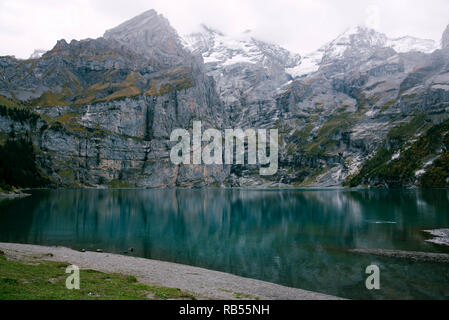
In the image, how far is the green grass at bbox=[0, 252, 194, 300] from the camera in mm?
19941

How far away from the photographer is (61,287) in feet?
75.4

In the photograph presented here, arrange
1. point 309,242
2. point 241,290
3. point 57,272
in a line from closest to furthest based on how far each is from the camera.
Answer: point 57,272 → point 241,290 → point 309,242

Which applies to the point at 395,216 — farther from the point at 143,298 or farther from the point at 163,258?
the point at 143,298

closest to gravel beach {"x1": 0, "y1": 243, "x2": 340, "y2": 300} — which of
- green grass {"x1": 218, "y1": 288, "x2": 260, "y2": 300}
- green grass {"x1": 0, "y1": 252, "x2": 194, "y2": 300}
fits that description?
green grass {"x1": 218, "y1": 288, "x2": 260, "y2": 300}

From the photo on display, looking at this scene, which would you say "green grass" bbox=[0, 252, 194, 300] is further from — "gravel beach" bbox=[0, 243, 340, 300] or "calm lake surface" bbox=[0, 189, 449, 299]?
"calm lake surface" bbox=[0, 189, 449, 299]

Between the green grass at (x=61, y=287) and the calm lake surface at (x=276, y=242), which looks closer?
the green grass at (x=61, y=287)

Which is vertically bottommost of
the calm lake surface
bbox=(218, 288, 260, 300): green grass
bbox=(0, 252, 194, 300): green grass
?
the calm lake surface

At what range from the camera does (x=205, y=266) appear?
143 ft

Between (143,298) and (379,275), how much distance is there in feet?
89.1

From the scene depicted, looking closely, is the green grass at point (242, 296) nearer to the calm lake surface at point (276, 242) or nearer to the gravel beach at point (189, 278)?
the gravel beach at point (189, 278)

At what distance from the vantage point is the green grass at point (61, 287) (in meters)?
19.9

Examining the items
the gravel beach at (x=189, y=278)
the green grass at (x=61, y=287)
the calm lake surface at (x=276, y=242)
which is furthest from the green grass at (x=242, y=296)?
the calm lake surface at (x=276, y=242)

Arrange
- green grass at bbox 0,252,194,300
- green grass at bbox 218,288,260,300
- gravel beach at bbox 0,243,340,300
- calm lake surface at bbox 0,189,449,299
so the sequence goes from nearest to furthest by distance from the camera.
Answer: green grass at bbox 0,252,194,300 → green grass at bbox 218,288,260,300 → gravel beach at bbox 0,243,340,300 → calm lake surface at bbox 0,189,449,299
